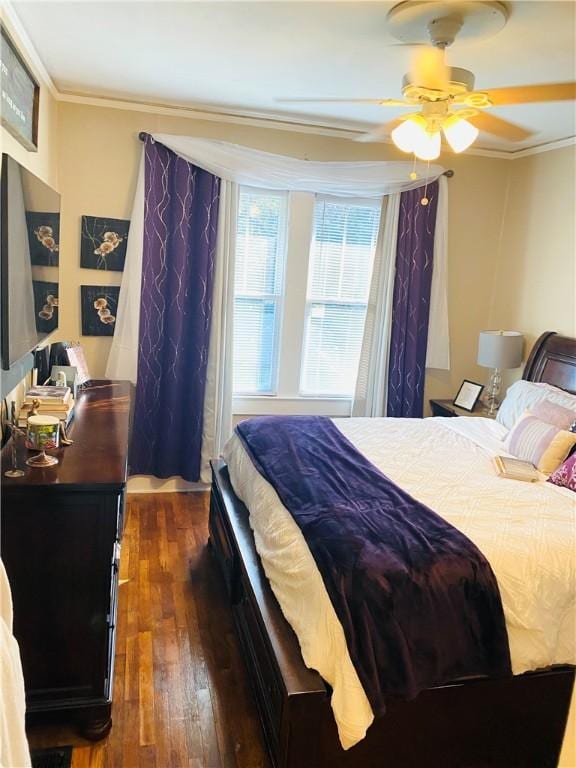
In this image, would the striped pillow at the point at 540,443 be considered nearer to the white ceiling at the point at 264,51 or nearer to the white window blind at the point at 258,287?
the white ceiling at the point at 264,51

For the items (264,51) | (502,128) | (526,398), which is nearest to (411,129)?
(264,51)

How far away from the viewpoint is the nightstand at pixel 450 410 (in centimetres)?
400

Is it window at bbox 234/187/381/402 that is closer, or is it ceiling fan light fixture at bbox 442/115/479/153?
ceiling fan light fixture at bbox 442/115/479/153

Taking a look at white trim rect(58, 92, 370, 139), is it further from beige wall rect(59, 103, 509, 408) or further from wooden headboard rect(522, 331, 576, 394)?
wooden headboard rect(522, 331, 576, 394)

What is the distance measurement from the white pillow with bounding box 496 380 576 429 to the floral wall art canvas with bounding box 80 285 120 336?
2550 mm

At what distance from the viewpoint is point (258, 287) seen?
158 inches

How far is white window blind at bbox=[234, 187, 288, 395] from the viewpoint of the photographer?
12.7ft

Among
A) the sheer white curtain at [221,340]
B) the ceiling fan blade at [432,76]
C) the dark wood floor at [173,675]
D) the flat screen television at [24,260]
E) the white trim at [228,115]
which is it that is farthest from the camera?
the sheer white curtain at [221,340]

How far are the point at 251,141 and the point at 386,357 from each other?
1.74m

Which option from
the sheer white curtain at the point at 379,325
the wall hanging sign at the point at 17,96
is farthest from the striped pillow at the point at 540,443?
the wall hanging sign at the point at 17,96

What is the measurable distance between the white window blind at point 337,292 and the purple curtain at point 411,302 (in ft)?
0.71

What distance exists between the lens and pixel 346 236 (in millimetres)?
4035

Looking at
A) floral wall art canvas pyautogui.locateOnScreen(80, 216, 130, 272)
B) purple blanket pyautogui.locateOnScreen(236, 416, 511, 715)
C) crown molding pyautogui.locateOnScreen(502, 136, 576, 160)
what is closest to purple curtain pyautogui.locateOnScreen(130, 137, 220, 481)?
floral wall art canvas pyautogui.locateOnScreen(80, 216, 130, 272)

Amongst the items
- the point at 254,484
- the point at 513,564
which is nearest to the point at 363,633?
the point at 513,564
